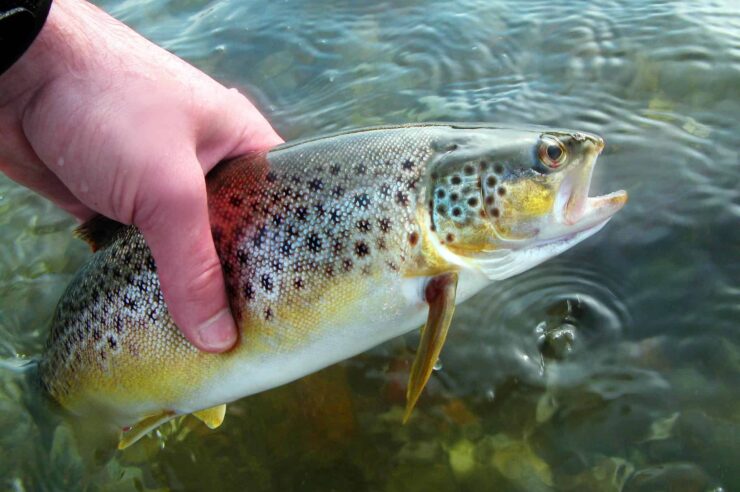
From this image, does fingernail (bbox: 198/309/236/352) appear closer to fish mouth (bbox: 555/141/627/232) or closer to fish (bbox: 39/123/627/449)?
fish (bbox: 39/123/627/449)

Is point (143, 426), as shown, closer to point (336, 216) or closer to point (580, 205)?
point (336, 216)

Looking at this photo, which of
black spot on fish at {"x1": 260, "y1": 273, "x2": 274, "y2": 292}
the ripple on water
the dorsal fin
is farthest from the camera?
the ripple on water

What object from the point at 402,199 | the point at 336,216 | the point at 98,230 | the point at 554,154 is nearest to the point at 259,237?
the point at 336,216

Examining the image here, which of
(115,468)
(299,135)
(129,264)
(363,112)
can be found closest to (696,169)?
(363,112)

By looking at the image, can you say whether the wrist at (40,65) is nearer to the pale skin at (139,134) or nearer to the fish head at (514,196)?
the pale skin at (139,134)

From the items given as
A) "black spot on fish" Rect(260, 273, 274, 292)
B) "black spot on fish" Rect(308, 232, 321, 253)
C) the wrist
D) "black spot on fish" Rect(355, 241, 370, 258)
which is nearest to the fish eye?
"black spot on fish" Rect(355, 241, 370, 258)

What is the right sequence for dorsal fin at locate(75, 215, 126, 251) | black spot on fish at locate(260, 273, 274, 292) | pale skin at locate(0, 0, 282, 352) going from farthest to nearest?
dorsal fin at locate(75, 215, 126, 251) < black spot on fish at locate(260, 273, 274, 292) < pale skin at locate(0, 0, 282, 352)
